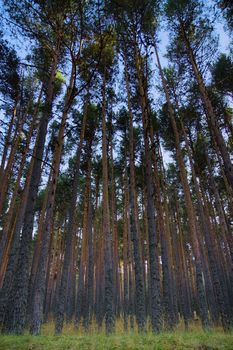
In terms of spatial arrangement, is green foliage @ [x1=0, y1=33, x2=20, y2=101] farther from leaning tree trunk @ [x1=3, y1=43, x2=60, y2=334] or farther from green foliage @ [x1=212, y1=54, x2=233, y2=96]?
green foliage @ [x1=212, y1=54, x2=233, y2=96]

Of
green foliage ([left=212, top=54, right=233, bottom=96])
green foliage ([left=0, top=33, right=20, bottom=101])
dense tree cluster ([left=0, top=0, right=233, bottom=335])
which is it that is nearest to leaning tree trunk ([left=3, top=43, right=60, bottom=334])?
dense tree cluster ([left=0, top=0, right=233, bottom=335])

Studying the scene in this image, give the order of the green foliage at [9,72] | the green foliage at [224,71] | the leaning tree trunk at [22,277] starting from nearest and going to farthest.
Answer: the leaning tree trunk at [22,277]
the green foliage at [9,72]
the green foliage at [224,71]

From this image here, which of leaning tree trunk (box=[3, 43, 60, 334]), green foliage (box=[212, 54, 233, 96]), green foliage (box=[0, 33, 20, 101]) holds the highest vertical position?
green foliage (box=[212, 54, 233, 96])

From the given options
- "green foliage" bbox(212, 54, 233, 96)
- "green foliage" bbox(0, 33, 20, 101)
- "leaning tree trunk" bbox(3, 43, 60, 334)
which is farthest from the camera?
"green foliage" bbox(212, 54, 233, 96)

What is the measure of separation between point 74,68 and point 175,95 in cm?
639

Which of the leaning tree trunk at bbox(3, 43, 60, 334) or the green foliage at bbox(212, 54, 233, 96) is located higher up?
the green foliage at bbox(212, 54, 233, 96)

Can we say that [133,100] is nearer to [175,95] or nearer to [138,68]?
[138,68]

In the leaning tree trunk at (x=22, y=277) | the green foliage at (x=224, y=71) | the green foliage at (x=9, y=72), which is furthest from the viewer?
the green foliage at (x=224, y=71)

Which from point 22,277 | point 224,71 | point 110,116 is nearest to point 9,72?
point 110,116

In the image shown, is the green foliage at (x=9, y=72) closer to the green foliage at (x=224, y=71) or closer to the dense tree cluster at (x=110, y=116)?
the dense tree cluster at (x=110, y=116)

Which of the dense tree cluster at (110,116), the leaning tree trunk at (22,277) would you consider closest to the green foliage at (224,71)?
the dense tree cluster at (110,116)

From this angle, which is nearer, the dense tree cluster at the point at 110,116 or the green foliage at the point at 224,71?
the dense tree cluster at the point at 110,116

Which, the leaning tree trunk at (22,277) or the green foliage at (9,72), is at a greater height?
the green foliage at (9,72)

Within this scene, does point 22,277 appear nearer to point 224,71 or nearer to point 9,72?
point 9,72
